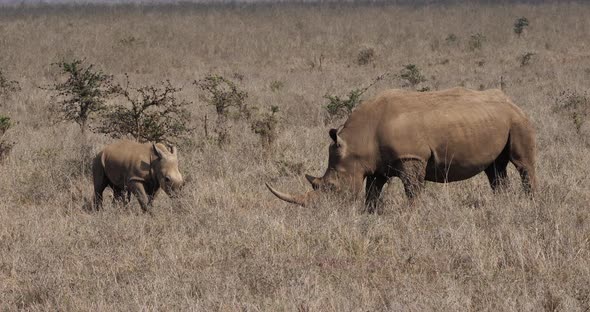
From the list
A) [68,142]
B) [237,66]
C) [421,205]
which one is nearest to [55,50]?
[237,66]

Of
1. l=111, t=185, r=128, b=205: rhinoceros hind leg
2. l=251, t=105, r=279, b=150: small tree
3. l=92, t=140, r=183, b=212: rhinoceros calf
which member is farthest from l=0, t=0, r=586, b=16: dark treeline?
l=92, t=140, r=183, b=212: rhinoceros calf

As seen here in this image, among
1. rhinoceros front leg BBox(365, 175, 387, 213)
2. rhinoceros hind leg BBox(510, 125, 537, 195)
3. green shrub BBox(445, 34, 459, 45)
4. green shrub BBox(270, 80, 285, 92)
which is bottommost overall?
green shrub BBox(445, 34, 459, 45)

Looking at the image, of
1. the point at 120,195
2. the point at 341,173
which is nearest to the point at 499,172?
the point at 341,173

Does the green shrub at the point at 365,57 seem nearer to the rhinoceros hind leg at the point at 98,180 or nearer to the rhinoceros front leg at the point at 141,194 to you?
the rhinoceros hind leg at the point at 98,180

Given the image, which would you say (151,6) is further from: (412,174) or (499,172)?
(412,174)

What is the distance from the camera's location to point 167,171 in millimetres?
7441

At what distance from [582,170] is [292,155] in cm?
391

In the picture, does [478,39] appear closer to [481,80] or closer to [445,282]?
[481,80]

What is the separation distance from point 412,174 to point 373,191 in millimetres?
652

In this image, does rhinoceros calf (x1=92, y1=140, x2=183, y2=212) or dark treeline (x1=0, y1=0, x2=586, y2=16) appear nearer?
rhinoceros calf (x1=92, y1=140, x2=183, y2=212)

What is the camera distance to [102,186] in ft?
27.7

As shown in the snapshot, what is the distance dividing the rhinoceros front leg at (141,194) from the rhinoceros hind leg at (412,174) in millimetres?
2782

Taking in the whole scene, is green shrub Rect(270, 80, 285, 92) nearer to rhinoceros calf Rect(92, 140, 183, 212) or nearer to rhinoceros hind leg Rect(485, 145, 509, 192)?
rhinoceros calf Rect(92, 140, 183, 212)

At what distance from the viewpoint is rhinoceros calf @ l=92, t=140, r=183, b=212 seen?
7.47 metres
